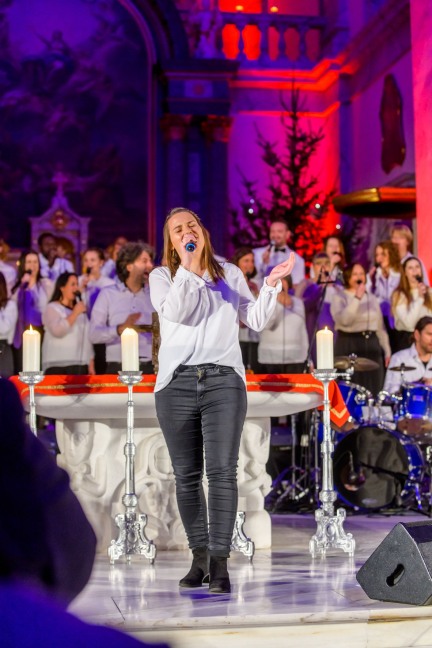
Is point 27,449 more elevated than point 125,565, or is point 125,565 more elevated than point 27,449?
point 27,449

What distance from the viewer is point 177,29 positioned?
1530 cm

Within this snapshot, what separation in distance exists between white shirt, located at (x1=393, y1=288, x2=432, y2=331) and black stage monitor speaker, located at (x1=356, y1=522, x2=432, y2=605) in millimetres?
4937

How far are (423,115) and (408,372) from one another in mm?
3093

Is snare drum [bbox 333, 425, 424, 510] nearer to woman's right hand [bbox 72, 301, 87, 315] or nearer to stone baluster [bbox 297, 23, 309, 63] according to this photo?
woman's right hand [bbox 72, 301, 87, 315]

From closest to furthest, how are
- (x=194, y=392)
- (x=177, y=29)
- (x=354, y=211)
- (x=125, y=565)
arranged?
(x=194, y=392) → (x=125, y=565) → (x=354, y=211) → (x=177, y=29)

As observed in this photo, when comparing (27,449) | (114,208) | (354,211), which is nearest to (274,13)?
(114,208)

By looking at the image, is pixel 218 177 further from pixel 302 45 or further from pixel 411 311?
pixel 411 311

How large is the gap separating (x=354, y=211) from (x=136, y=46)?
6837mm

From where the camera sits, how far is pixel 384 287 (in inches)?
359

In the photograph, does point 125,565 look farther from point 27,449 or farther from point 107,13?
point 107,13

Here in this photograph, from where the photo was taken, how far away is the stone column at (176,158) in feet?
50.3

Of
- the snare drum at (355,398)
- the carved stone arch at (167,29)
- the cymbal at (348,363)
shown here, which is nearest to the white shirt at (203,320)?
the cymbal at (348,363)

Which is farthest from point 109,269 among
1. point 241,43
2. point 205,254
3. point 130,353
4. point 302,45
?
point 302,45

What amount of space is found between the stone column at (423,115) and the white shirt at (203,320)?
568 cm
